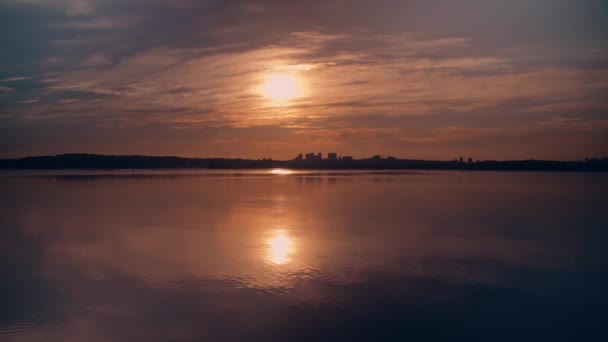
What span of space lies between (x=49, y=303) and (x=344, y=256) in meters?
5.46

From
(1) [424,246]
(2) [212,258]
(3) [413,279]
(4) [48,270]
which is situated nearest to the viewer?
(3) [413,279]

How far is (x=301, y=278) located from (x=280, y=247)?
268cm

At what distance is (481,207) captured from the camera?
19.0 metres

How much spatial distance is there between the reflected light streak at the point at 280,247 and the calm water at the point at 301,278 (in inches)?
2.4

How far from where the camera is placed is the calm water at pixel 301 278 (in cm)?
591

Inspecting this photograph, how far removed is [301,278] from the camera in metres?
7.98

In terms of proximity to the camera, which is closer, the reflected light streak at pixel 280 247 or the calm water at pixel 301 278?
the calm water at pixel 301 278

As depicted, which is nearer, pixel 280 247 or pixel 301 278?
pixel 301 278

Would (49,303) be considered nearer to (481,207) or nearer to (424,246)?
(424,246)

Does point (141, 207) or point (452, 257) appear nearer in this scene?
point (452, 257)

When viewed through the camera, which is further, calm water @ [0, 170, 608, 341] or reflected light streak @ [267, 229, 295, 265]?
reflected light streak @ [267, 229, 295, 265]

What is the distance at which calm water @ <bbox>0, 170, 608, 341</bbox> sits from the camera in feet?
19.4

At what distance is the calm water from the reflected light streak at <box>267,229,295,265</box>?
0.20 ft

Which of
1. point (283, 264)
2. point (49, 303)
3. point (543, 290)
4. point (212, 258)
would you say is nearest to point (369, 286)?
point (283, 264)
